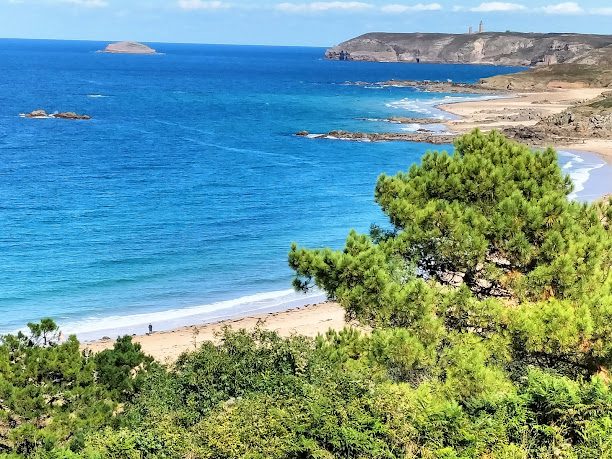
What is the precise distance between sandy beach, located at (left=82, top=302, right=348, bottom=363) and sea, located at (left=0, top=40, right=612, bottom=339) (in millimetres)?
1370

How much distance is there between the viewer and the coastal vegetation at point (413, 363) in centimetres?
1048

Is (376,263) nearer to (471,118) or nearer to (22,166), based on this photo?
(22,166)

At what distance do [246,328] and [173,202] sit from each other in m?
22.4

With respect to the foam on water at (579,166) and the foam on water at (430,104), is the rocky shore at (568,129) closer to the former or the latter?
the foam on water at (579,166)

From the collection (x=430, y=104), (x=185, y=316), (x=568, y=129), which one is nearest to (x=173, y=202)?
(x=185, y=316)

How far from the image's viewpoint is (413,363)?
12305 millimetres

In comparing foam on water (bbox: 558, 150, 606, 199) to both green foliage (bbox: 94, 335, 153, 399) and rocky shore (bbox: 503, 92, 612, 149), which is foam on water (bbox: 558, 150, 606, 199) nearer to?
rocky shore (bbox: 503, 92, 612, 149)

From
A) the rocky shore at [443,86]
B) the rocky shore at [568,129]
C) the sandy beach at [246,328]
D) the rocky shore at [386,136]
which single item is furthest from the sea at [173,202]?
the rocky shore at [443,86]

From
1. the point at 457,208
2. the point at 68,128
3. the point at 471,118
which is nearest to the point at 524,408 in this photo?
the point at 457,208

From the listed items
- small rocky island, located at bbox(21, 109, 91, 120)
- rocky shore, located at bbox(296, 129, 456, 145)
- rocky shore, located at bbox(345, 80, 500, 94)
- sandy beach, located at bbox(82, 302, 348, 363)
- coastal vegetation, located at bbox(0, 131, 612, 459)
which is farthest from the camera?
rocky shore, located at bbox(345, 80, 500, 94)

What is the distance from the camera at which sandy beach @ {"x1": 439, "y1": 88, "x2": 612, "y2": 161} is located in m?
66.2

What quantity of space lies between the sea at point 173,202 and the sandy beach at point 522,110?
13.9 feet

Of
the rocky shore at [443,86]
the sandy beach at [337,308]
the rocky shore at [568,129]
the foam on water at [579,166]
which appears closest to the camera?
the sandy beach at [337,308]

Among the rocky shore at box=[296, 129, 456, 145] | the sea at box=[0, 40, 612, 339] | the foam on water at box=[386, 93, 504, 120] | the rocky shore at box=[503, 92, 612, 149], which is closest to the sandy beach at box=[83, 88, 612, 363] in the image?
the sea at box=[0, 40, 612, 339]
